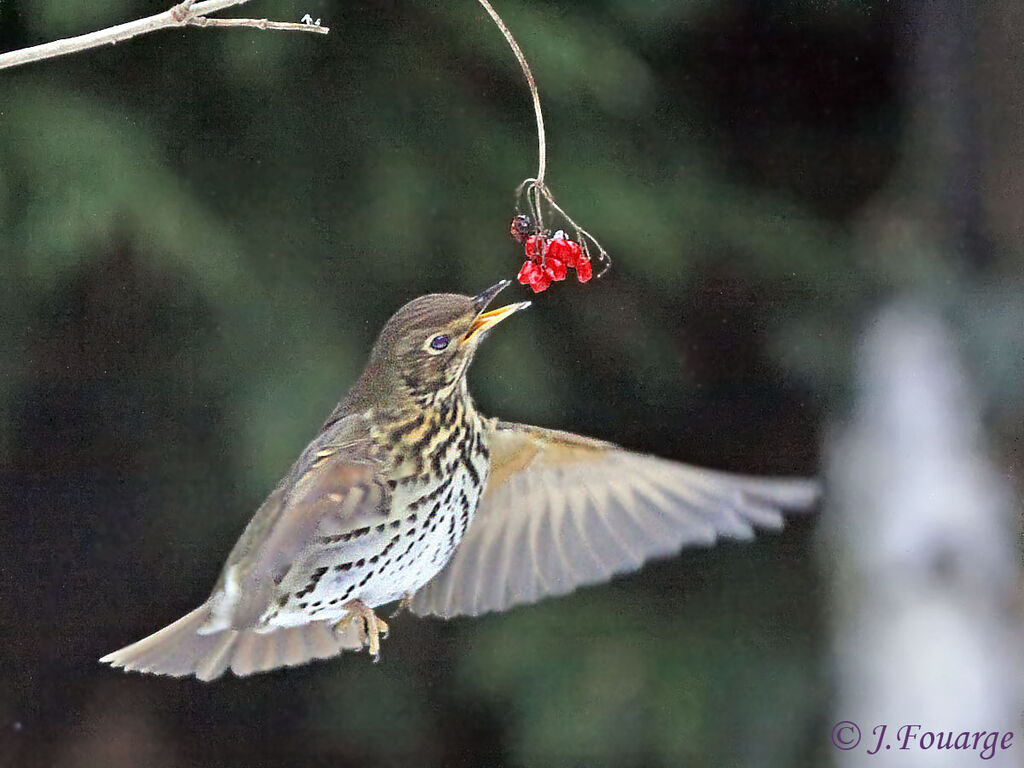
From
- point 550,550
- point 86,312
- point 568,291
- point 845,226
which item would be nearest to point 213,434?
point 86,312

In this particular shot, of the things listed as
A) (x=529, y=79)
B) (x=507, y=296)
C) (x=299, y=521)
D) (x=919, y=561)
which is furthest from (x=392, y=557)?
(x=919, y=561)

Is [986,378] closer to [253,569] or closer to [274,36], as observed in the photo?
[274,36]

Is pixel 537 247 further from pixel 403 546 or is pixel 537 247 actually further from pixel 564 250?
pixel 403 546

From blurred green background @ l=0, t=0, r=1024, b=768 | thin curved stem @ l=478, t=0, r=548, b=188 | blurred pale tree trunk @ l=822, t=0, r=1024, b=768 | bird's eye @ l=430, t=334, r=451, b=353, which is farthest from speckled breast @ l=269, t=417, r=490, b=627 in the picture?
blurred pale tree trunk @ l=822, t=0, r=1024, b=768

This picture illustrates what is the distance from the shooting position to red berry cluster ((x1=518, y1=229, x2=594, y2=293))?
3.10 feet

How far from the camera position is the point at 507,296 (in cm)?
200

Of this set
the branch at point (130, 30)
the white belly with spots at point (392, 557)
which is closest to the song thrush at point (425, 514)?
the white belly with spots at point (392, 557)

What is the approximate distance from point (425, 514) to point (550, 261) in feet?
0.69

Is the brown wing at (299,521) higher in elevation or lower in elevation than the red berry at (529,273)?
lower

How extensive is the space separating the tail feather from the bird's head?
0.75ft

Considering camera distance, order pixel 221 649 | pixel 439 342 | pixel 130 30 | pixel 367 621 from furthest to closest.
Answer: pixel 221 649, pixel 367 621, pixel 439 342, pixel 130 30

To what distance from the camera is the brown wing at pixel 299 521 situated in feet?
2.77

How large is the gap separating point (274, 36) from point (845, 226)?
3.72 feet

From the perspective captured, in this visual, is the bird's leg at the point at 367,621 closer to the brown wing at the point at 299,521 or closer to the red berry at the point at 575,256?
the brown wing at the point at 299,521
